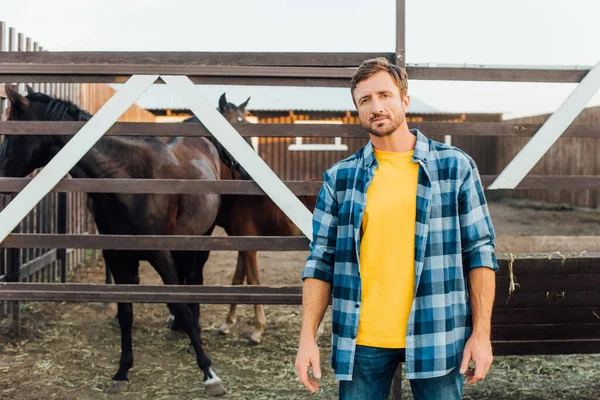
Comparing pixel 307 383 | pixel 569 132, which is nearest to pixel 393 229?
pixel 307 383

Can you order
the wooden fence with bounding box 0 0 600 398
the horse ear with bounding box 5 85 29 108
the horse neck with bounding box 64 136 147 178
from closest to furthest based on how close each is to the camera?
the wooden fence with bounding box 0 0 600 398 < the horse ear with bounding box 5 85 29 108 < the horse neck with bounding box 64 136 147 178

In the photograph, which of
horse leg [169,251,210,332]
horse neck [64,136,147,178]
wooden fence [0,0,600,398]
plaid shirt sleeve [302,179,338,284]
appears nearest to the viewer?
plaid shirt sleeve [302,179,338,284]

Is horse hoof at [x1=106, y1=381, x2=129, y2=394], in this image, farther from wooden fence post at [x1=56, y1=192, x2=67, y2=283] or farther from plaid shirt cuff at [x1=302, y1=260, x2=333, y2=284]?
wooden fence post at [x1=56, y1=192, x2=67, y2=283]

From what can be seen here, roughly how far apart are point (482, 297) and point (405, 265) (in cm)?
26

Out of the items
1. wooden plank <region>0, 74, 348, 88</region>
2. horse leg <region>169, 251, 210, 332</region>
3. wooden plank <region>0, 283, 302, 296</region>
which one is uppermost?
wooden plank <region>0, 74, 348, 88</region>

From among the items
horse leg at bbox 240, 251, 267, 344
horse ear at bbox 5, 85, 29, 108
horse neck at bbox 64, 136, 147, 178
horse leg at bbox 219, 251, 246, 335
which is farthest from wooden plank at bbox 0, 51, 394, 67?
horse leg at bbox 219, 251, 246, 335

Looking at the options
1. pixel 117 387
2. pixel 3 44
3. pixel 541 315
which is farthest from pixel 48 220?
pixel 541 315

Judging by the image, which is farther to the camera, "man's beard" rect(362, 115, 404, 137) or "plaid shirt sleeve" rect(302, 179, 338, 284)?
"plaid shirt sleeve" rect(302, 179, 338, 284)

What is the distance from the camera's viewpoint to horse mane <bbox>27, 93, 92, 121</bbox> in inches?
166

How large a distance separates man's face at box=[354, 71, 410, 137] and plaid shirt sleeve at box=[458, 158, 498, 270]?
30 cm

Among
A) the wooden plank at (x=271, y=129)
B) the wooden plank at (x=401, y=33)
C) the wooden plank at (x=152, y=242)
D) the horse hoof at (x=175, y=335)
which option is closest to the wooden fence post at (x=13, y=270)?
the horse hoof at (x=175, y=335)

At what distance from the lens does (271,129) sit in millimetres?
3553

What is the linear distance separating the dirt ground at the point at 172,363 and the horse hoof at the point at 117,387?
0.05 meters

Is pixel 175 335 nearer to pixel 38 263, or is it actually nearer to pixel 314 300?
pixel 38 263
